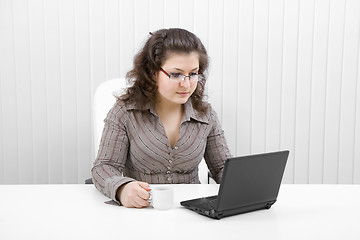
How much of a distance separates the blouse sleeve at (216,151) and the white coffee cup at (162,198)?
560mm

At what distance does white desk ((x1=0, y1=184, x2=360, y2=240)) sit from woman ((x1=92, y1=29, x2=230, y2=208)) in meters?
0.23

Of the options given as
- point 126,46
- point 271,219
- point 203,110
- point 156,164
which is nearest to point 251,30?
point 126,46

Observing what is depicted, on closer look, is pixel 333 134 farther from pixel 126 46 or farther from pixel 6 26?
pixel 6 26

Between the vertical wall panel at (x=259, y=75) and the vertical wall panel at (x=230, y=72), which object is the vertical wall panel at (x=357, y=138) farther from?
the vertical wall panel at (x=230, y=72)

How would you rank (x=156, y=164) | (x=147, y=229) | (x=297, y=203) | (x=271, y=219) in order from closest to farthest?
(x=147, y=229)
(x=271, y=219)
(x=297, y=203)
(x=156, y=164)

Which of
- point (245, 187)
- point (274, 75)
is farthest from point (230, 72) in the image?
point (245, 187)

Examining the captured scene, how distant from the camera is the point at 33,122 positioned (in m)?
2.97

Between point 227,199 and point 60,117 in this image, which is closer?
point 227,199

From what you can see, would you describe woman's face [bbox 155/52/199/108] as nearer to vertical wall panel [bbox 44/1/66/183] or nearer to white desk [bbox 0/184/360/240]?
white desk [bbox 0/184/360/240]

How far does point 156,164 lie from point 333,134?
149cm

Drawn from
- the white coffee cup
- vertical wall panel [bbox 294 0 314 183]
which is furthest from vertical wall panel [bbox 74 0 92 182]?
the white coffee cup

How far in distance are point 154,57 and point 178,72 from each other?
0.17 meters

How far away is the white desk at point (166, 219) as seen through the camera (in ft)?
4.54

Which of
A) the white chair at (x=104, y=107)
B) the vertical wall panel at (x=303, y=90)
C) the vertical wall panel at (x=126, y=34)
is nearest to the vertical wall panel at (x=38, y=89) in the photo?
the vertical wall panel at (x=126, y=34)
